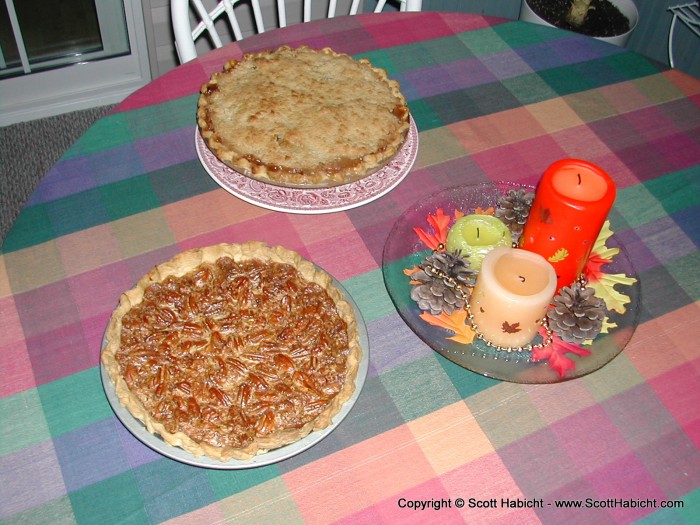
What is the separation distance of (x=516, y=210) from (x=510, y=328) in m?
0.31

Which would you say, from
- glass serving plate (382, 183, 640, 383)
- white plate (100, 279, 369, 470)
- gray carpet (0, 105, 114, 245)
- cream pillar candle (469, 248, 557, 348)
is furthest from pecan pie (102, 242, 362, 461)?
gray carpet (0, 105, 114, 245)

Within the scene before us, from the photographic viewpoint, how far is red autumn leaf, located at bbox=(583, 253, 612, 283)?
133 centimetres

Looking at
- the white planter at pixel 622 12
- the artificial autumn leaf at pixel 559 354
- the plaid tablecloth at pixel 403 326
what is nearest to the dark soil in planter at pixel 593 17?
the white planter at pixel 622 12

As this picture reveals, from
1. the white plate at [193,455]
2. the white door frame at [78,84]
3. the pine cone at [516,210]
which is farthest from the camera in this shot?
the white door frame at [78,84]

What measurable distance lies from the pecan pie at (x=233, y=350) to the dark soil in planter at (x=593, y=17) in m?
2.16

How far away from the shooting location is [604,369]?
1248mm

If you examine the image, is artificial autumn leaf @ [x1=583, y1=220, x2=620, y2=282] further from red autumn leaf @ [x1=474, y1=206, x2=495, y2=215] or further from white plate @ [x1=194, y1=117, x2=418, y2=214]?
white plate @ [x1=194, y1=117, x2=418, y2=214]

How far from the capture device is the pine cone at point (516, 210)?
4.58 ft

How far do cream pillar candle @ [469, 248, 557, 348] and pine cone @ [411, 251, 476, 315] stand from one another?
0.05 m

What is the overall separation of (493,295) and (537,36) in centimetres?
106

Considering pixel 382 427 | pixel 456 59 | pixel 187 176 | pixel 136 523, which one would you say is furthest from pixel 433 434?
pixel 456 59

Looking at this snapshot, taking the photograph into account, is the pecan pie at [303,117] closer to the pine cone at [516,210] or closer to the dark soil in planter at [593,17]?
the pine cone at [516,210]

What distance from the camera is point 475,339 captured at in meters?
1.23

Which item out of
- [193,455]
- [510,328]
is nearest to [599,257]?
[510,328]
